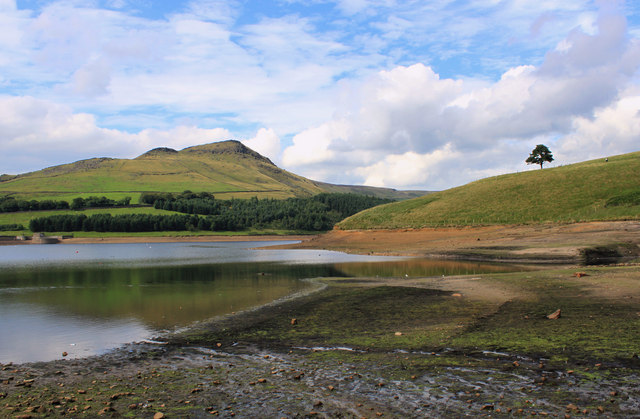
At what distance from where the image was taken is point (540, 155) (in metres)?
113

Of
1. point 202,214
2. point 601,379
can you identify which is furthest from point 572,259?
point 202,214

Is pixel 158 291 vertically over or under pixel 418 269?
over

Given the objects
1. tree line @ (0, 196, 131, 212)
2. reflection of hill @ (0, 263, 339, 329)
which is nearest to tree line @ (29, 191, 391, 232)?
tree line @ (0, 196, 131, 212)

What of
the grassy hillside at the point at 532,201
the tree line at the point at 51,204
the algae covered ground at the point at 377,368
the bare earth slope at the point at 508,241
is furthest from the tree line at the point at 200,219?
the algae covered ground at the point at 377,368

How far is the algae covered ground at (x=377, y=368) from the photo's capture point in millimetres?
10219

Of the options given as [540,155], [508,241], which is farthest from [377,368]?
[540,155]

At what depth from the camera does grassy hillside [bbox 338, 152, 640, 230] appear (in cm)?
6962

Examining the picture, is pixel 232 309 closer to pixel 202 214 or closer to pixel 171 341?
pixel 171 341

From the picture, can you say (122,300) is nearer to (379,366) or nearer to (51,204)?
(379,366)

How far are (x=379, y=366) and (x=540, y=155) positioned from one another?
4498 inches

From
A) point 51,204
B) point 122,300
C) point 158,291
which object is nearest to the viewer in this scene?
point 122,300

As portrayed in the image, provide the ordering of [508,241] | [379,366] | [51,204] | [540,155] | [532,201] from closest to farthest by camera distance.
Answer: [379,366] < [508,241] < [532,201] < [540,155] < [51,204]

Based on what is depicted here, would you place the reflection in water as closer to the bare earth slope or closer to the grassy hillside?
the bare earth slope

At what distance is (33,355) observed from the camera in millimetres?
16391
